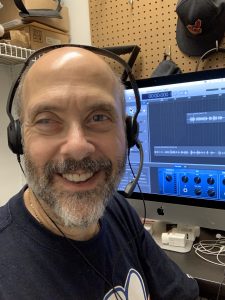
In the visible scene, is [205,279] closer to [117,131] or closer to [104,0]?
[117,131]

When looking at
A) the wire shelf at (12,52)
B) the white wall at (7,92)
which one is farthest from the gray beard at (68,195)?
the white wall at (7,92)

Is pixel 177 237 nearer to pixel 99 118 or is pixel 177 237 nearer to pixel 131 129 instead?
pixel 131 129

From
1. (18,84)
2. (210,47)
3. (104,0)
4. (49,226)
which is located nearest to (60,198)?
(49,226)

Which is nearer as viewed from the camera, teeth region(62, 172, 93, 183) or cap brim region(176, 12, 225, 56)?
teeth region(62, 172, 93, 183)

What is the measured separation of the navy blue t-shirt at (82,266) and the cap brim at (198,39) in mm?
731

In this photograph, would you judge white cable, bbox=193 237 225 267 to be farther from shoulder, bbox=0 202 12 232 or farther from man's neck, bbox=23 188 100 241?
shoulder, bbox=0 202 12 232

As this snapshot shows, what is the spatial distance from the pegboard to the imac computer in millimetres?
305

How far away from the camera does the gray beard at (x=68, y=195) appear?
0.64 m

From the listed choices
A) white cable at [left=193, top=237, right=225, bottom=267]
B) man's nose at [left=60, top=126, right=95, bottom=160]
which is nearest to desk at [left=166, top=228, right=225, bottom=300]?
white cable at [left=193, top=237, right=225, bottom=267]

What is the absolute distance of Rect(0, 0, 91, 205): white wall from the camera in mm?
1506

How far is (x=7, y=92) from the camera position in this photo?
5.09ft

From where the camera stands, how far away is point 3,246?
24.2 inches

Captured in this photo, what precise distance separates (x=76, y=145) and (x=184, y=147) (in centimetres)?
50

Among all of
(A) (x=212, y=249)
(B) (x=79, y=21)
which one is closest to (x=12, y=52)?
(B) (x=79, y=21)
